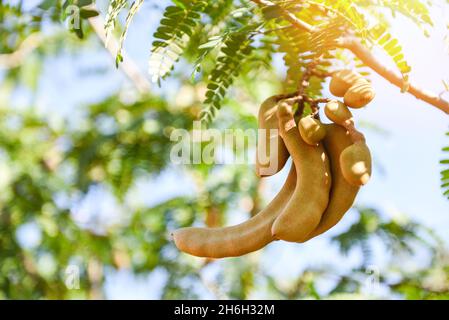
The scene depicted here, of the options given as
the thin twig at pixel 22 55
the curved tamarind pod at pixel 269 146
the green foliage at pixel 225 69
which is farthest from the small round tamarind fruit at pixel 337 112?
the thin twig at pixel 22 55

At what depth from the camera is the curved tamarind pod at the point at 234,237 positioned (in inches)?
44.7

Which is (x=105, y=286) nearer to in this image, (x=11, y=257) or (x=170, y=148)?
(x=11, y=257)

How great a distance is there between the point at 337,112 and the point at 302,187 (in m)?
0.13

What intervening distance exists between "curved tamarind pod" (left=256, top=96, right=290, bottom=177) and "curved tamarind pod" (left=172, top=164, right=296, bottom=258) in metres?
0.06

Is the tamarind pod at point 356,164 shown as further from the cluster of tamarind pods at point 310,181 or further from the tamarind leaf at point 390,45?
the tamarind leaf at point 390,45

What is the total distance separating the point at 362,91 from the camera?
116 centimetres

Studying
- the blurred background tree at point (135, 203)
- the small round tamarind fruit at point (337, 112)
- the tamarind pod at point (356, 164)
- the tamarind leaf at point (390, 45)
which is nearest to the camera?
the tamarind pod at point (356, 164)

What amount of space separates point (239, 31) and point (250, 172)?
92.4 inches

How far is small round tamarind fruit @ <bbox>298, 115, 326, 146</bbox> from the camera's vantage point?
1147 mm

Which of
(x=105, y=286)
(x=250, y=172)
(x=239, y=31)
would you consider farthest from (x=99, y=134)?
(x=239, y=31)

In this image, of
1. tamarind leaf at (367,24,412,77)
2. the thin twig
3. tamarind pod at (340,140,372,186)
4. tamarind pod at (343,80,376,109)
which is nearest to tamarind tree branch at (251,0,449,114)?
tamarind leaf at (367,24,412,77)

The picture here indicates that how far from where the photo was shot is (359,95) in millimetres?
1155

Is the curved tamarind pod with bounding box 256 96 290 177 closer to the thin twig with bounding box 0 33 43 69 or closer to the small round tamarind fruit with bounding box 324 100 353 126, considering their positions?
the small round tamarind fruit with bounding box 324 100 353 126

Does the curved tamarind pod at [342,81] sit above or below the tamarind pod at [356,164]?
above
